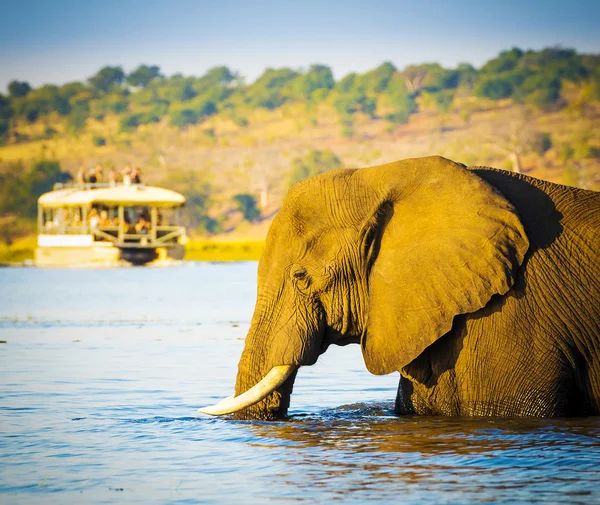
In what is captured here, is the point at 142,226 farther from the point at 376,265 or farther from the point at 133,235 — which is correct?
the point at 376,265

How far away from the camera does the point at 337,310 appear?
7.59 meters

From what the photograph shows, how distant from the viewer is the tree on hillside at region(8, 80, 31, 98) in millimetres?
189250

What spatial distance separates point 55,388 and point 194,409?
1.97 metres

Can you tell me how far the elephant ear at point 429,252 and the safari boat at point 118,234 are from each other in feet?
144

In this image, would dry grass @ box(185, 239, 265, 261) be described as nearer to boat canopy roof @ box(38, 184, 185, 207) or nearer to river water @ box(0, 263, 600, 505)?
boat canopy roof @ box(38, 184, 185, 207)

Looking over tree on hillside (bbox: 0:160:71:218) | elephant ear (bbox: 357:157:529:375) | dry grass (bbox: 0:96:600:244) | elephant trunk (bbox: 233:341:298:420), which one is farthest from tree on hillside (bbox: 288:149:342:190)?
elephant ear (bbox: 357:157:529:375)

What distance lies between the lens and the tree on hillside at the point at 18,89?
621 ft

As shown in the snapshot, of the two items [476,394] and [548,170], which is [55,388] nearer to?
[476,394]

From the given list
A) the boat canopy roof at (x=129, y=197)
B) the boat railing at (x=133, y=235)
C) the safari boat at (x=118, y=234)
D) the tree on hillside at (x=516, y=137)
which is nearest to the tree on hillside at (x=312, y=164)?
the tree on hillside at (x=516, y=137)

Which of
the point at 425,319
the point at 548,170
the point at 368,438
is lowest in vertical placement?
the point at 368,438

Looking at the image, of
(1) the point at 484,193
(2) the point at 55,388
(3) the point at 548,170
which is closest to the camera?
(1) the point at 484,193

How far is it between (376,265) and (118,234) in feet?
157

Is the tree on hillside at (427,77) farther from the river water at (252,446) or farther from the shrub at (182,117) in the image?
the river water at (252,446)

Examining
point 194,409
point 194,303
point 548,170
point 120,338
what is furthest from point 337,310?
point 548,170
